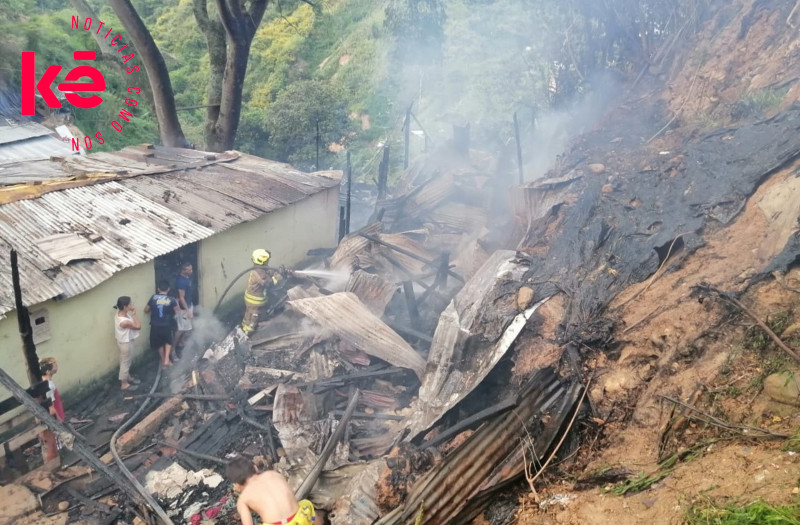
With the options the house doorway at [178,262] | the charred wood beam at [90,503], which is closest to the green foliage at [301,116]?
the house doorway at [178,262]

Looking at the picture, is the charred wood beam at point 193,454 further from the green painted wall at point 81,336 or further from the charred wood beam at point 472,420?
the charred wood beam at point 472,420

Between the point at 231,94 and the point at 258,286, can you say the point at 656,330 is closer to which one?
the point at 258,286

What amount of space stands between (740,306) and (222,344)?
8154mm

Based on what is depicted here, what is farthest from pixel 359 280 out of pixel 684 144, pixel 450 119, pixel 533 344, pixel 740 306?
pixel 450 119

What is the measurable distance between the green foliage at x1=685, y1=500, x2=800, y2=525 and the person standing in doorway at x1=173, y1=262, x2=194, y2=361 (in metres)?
8.51

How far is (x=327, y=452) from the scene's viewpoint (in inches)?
→ 241

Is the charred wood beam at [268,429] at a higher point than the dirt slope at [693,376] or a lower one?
lower

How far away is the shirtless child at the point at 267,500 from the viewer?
4.40m

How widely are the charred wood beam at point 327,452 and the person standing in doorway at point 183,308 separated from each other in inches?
152

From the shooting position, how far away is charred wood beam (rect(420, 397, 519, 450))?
5299mm

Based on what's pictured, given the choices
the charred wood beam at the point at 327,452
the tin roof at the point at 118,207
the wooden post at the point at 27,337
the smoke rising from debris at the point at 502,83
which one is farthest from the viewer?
the smoke rising from debris at the point at 502,83

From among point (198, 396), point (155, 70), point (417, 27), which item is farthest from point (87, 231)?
point (417, 27)

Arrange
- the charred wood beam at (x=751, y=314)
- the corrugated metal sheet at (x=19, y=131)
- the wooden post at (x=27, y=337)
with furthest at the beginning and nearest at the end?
the corrugated metal sheet at (x=19, y=131), the wooden post at (x=27, y=337), the charred wood beam at (x=751, y=314)

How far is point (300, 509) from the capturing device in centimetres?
450
